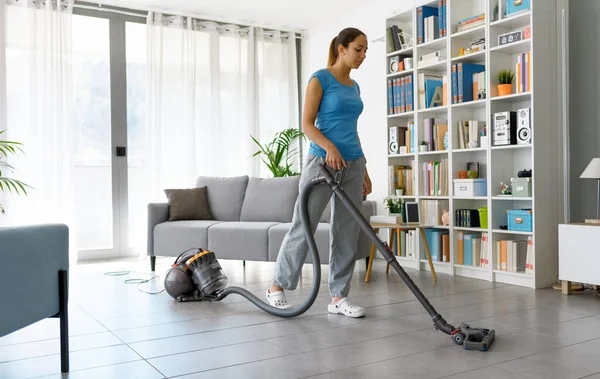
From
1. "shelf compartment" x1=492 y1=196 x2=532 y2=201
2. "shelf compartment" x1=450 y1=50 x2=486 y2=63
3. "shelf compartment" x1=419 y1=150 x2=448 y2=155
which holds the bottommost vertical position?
"shelf compartment" x1=492 y1=196 x2=532 y2=201

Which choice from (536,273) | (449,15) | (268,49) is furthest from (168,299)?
(268,49)

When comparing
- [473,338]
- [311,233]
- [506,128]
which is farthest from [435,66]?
[473,338]

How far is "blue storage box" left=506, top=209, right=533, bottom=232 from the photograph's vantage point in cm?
384

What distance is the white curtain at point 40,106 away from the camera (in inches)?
205

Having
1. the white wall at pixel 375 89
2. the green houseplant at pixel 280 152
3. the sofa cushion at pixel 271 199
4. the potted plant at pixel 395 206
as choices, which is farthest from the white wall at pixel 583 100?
the green houseplant at pixel 280 152

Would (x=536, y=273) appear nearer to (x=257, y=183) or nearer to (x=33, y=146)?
(x=257, y=183)

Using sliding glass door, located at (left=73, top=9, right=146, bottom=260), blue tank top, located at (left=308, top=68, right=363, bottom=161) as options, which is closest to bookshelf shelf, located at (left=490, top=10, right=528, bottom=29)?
blue tank top, located at (left=308, top=68, right=363, bottom=161)

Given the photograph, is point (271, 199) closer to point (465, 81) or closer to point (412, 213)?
point (412, 213)

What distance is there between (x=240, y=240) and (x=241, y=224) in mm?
226

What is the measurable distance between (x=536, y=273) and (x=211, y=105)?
3.72m

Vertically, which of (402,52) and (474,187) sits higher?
(402,52)

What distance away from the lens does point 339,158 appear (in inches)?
107

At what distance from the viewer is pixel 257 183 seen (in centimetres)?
521

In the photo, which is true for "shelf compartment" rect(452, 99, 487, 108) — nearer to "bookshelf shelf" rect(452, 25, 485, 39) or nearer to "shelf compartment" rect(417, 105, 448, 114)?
"shelf compartment" rect(417, 105, 448, 114)
